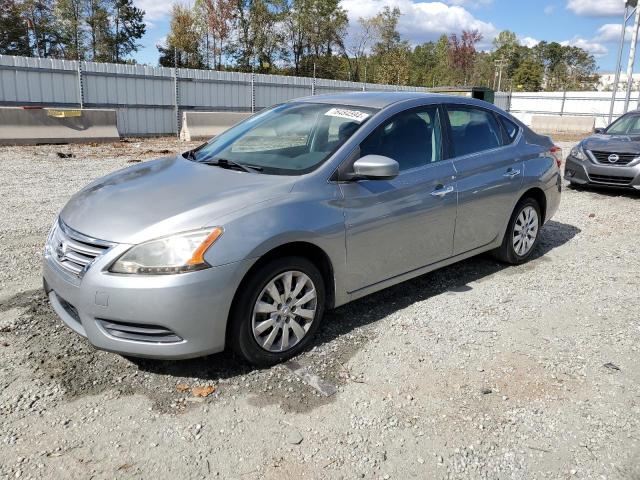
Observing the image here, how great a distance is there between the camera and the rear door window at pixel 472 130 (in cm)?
468

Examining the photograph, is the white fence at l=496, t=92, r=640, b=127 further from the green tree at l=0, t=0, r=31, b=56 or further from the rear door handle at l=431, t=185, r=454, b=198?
the green tree at l=0, t=0, r=31, b=56

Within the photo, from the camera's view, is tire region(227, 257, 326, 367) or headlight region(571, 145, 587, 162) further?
headlight region(571, 145, 587, 162)

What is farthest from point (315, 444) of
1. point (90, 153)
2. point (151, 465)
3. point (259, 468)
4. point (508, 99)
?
point (508, 99)

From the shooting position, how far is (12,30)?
142 ft

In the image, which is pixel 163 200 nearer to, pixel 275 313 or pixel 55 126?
pixel 275 313

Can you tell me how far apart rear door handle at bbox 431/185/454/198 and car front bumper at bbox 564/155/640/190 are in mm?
6329

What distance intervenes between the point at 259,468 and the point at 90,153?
12.2 m

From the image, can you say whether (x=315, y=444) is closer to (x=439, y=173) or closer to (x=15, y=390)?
(x=15, y=390)

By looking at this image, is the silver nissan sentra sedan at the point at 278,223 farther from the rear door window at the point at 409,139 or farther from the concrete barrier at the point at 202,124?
the concrete barrier at the point at 202,124

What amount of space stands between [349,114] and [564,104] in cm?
4044

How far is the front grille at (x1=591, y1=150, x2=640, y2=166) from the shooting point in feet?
30.0

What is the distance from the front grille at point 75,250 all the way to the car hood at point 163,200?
43 millimetres

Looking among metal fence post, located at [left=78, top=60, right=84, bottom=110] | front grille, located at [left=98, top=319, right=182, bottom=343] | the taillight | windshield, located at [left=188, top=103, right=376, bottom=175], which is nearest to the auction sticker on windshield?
windshield, located at [left=188, top=103, right=376, bottom=175]

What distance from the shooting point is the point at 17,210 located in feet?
23.1
